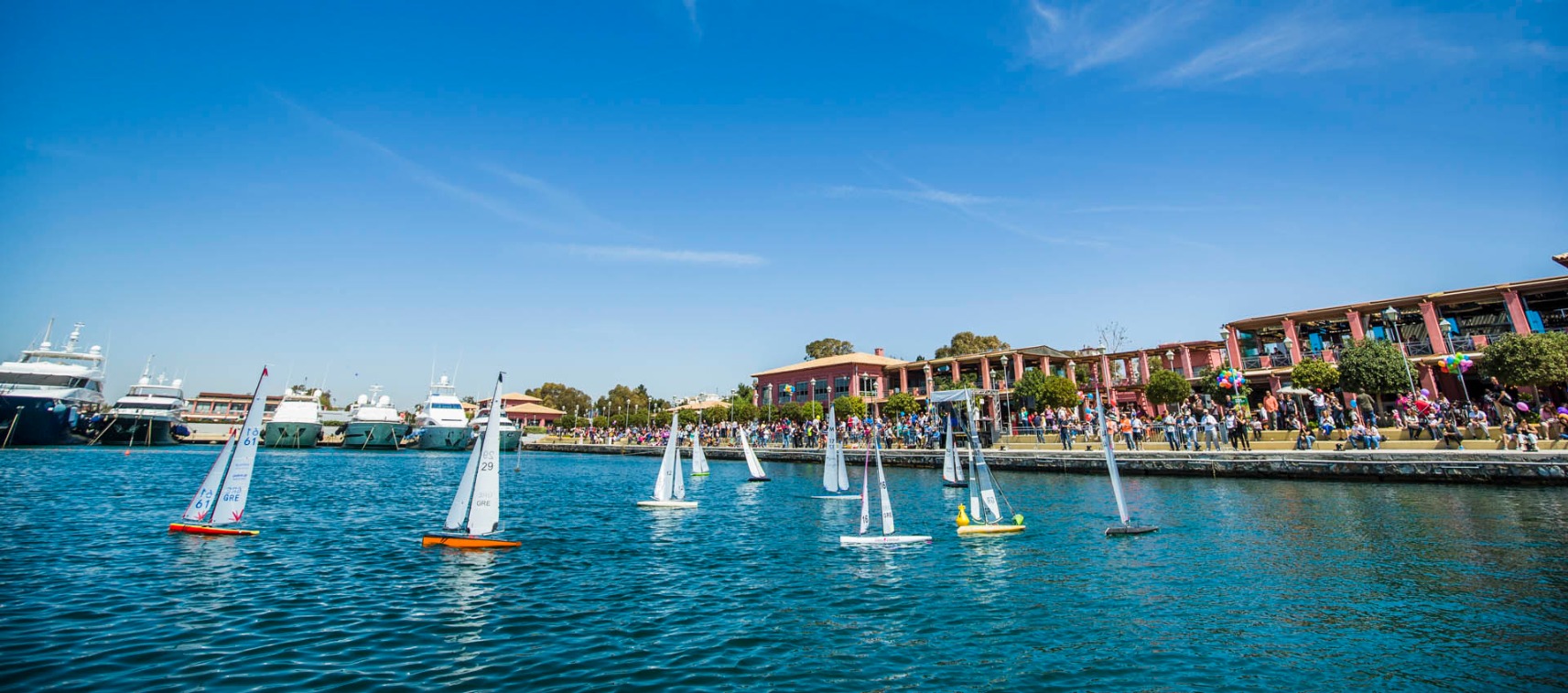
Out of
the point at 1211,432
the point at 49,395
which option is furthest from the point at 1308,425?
the point at 49,395

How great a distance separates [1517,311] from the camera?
44.7m

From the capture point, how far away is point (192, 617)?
11.6 metres

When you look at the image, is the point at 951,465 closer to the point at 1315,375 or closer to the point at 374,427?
the point at 1315,375

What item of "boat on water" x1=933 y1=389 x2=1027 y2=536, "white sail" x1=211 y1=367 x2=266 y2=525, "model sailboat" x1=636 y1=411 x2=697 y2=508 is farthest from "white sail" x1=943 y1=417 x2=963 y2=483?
Result: "white sail" x1=211 y1=367 x2=266 y2=525

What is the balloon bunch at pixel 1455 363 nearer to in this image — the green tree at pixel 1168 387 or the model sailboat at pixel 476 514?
the green tree at pixel 1168 387

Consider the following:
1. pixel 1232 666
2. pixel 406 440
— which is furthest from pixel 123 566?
pixel 406 440

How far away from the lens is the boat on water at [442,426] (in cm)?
8881

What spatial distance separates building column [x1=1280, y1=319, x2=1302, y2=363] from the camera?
174 ft

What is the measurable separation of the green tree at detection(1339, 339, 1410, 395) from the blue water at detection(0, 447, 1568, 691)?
21593 millimetres

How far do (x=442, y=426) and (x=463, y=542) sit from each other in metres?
80.3

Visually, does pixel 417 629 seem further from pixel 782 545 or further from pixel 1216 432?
pixel 1216 432

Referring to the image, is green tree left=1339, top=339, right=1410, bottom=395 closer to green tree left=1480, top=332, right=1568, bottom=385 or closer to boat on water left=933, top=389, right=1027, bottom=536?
green tree left=1480, top=332, right=1568, bottom=385

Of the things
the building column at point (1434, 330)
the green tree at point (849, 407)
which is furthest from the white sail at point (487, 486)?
the building column at point (1434, 330)

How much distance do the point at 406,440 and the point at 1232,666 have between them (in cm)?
10805
